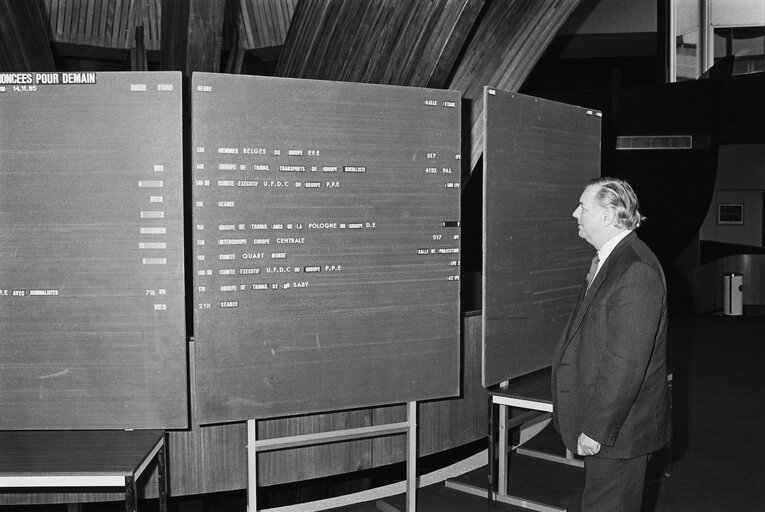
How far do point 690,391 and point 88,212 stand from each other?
18.1 feet

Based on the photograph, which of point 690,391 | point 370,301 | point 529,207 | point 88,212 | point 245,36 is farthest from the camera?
point 245,36

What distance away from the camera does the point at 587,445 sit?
2.57m

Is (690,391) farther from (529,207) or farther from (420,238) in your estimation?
(420,238)

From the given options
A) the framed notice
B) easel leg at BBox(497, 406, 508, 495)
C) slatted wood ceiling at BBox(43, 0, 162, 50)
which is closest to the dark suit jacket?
easel leg at BBox(497, 406, 508, 495)

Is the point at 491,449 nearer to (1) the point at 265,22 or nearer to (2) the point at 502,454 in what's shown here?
(2) the point at 502,454

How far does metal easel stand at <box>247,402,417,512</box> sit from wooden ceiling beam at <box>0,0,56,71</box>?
3.63m

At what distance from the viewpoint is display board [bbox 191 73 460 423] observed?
3080 mm

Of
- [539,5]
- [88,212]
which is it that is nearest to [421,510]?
[88,212]

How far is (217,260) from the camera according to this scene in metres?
3.08

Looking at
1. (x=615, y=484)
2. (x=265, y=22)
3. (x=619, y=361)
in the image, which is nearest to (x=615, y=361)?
(x=619, y=361)

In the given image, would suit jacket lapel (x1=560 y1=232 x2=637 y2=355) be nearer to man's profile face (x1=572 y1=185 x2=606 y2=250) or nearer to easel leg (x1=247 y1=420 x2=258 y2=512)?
man's profile face (x1=572 y1=185 x2=606 y2=250)

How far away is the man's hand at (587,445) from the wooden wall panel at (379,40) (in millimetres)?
2501

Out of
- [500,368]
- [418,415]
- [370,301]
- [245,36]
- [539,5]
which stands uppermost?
[245,36]

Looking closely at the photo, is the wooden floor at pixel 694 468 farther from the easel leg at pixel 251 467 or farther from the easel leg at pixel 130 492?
the easel leg at pixel 130 492
